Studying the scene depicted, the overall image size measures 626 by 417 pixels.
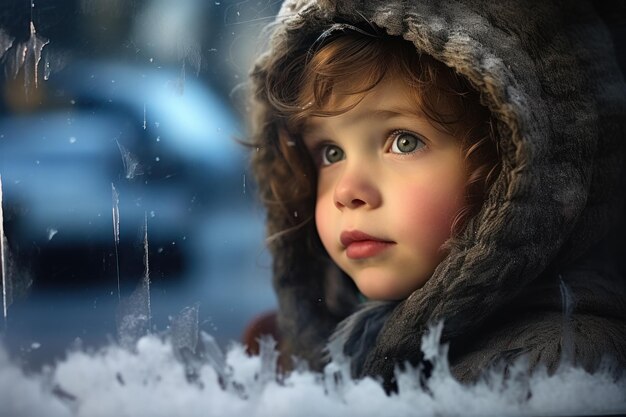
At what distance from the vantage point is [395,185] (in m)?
1.16

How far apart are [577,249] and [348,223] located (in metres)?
0.38

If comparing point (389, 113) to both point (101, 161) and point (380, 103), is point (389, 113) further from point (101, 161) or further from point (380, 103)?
point (101, 161)

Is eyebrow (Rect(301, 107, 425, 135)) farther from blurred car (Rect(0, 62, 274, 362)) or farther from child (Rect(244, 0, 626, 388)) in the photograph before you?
blurred car (Rect(0, 62, 274, 362))

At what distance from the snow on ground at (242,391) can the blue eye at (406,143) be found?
287 mm

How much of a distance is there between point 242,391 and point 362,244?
1.00ft

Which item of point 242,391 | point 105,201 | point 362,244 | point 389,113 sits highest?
point 389,113

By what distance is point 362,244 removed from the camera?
1.21m

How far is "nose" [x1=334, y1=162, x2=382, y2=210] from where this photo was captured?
1.16m

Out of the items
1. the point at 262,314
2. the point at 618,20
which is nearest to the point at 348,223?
the point at 262,314

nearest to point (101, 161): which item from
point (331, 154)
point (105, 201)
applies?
point (105, 201)

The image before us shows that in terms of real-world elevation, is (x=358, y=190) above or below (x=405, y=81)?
below

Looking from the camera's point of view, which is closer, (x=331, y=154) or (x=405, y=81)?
(x=405, y=81)

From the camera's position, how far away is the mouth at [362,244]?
119cm

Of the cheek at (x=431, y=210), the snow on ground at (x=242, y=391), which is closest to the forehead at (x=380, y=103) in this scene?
the cheek at (x=431, y=210)
